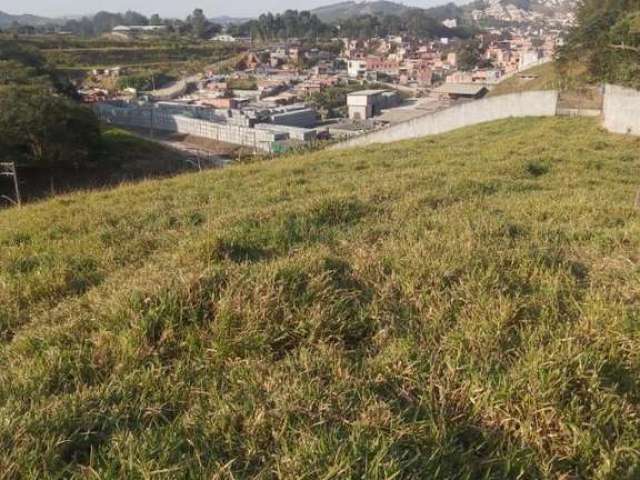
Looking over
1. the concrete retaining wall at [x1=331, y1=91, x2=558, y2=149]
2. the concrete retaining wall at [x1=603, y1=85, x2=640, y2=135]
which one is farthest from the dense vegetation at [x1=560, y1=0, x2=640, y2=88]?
the concrete retaining wall at [x1=331, y1=91, x2=558, y2=149]

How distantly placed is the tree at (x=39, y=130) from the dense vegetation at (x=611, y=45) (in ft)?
68.3

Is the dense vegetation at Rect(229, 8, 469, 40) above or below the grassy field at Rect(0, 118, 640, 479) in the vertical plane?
above

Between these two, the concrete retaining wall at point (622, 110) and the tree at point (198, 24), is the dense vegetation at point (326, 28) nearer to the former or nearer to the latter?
the tree at point (198, 24)

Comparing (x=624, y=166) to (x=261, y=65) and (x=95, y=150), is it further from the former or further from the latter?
(x=261, y=65)

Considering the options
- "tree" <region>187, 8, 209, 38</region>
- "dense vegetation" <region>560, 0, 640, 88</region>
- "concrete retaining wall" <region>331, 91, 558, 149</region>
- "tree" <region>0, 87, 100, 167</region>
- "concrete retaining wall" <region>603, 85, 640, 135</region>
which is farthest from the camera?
"tree" <region>187, 8, 209, 38</region>

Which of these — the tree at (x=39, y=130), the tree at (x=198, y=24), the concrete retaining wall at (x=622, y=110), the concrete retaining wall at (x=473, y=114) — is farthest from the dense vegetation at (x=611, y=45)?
the tree at (x=198, y=24)

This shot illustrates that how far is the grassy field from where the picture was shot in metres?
1.64

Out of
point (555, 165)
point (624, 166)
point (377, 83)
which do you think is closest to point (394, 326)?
point (555, 165)

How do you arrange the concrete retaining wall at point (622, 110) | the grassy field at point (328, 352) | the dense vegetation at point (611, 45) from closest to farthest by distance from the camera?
→ the grassy field at point (328, 352) < the concrete retaining wall at point (622, 110) < the dense vegetation at point (611, 45)

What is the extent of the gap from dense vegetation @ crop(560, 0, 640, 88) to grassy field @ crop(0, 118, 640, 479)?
1567cm

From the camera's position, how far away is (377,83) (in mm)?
82438

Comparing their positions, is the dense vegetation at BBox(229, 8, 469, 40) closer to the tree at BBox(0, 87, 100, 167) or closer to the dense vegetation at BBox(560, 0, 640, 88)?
the dense vegetation at BBox(560, 0, 640, 88)

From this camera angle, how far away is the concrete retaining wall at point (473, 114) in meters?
17.9

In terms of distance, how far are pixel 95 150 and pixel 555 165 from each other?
20.9 metres
